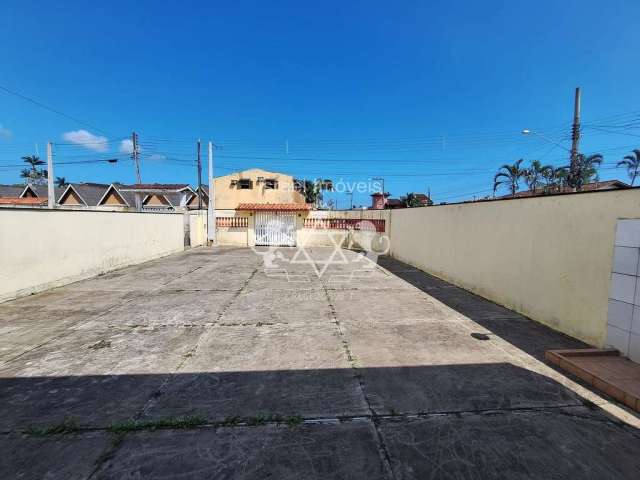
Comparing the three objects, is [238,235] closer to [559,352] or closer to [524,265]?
[524,265]

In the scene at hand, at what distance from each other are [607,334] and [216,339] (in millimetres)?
4530

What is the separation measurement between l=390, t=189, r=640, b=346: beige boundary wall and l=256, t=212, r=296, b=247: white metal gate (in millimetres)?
9308

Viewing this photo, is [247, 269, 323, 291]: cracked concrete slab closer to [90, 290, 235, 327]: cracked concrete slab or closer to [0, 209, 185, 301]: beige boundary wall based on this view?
[90, 290, 235, 327]: cracked concrete slab

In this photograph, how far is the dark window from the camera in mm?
23545

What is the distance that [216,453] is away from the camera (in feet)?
6.31

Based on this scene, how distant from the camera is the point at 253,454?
191 cm

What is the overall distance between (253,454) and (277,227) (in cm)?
1374

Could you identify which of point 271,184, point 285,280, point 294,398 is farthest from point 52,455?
point 271,184

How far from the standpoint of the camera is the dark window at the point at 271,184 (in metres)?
23.5

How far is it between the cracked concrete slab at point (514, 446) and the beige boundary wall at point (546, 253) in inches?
71.3

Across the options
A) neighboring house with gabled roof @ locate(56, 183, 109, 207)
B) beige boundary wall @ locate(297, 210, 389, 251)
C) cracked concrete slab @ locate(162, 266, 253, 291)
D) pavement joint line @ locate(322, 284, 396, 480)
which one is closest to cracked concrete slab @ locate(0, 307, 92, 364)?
cracked concrete slab @ locate(162, 266, 253, 291)

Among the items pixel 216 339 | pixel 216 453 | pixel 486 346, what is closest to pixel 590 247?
pixel 486 346

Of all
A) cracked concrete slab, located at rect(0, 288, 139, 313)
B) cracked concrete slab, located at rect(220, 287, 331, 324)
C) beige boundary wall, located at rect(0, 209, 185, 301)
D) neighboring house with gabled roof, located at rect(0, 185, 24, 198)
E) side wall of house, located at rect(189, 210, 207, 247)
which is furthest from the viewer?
neighboring house with gabled roof, located at rect(0, 185, 24, 198)

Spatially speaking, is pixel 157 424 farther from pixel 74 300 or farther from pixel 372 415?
pixel 74 300
